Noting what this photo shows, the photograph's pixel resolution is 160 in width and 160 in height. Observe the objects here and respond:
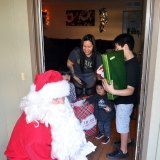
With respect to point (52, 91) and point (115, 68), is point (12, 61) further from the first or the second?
point (115, 68)

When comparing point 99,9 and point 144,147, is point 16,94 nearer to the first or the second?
point 144,147

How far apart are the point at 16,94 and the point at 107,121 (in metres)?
1.13

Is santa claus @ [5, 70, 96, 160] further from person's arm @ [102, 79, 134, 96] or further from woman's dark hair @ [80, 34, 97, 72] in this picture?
woman's dark hair @ [80, 34, 97, 72]

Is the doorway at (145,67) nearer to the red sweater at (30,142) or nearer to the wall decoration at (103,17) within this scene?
the red sweater at (30,142)

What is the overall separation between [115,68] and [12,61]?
0.98 meters

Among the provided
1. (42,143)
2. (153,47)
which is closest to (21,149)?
(42,143)

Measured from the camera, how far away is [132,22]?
4.98 meters

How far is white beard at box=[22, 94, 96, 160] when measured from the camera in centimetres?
155

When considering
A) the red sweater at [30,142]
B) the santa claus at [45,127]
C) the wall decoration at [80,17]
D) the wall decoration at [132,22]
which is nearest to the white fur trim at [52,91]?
the santa claus at [45,127]

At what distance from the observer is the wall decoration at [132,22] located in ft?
16.1

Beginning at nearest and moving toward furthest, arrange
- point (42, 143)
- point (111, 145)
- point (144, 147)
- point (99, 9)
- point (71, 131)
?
point (42, 143), point (71, 131), point (144, 147), point (111, 145), point (99, 9)

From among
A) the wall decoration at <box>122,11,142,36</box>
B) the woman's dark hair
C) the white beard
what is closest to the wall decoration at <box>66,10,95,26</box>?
the wall decoration at <box>122,11,142,36</box>

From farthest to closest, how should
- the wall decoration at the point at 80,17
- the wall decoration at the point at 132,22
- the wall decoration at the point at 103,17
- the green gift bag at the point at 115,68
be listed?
the wall decoration at the point at 80,17, the wall decoration at the point at 103,17, the wall decoration at the point at 132,22, the green gift bag at the point at 115,68

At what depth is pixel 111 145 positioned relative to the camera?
275 centimetres
